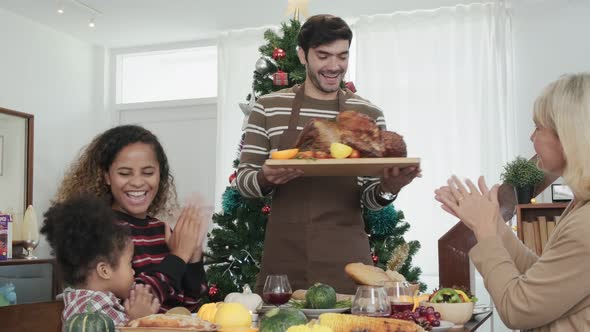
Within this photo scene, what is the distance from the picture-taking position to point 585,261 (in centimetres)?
148

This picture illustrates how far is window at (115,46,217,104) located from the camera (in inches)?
278

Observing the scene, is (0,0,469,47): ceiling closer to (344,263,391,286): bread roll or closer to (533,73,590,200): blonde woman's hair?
(344,263,391,286): bread roll

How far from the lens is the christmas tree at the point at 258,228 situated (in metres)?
4.42

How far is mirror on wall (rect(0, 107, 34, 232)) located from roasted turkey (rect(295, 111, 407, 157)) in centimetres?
436

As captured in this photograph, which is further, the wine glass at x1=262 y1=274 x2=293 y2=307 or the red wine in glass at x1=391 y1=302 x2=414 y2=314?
the wine glass at x1=262 y1=274 x2=293 y2=307

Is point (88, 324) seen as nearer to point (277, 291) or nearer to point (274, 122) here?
point (277, 291)

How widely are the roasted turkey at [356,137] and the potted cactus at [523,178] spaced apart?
242 centimetres

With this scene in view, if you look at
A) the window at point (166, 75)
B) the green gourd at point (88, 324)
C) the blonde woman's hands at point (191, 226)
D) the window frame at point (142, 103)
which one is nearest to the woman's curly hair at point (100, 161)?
the blonde woman's hands at point (191, 226)

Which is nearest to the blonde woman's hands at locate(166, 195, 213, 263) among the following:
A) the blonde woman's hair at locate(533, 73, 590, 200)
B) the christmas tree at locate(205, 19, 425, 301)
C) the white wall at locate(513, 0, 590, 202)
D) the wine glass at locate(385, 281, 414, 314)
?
the wine glass at locate(385, 281, 414, 314)

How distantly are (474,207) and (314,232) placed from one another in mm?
794

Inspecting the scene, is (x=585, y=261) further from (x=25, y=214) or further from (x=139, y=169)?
(x=25, y=214)

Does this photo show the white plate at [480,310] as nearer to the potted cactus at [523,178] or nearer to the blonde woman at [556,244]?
the blonde woman at [556,244]

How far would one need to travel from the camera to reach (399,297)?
1.65 meters

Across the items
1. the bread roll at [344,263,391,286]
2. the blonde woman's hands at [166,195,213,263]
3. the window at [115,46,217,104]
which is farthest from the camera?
the window at [115,46,217,104]
